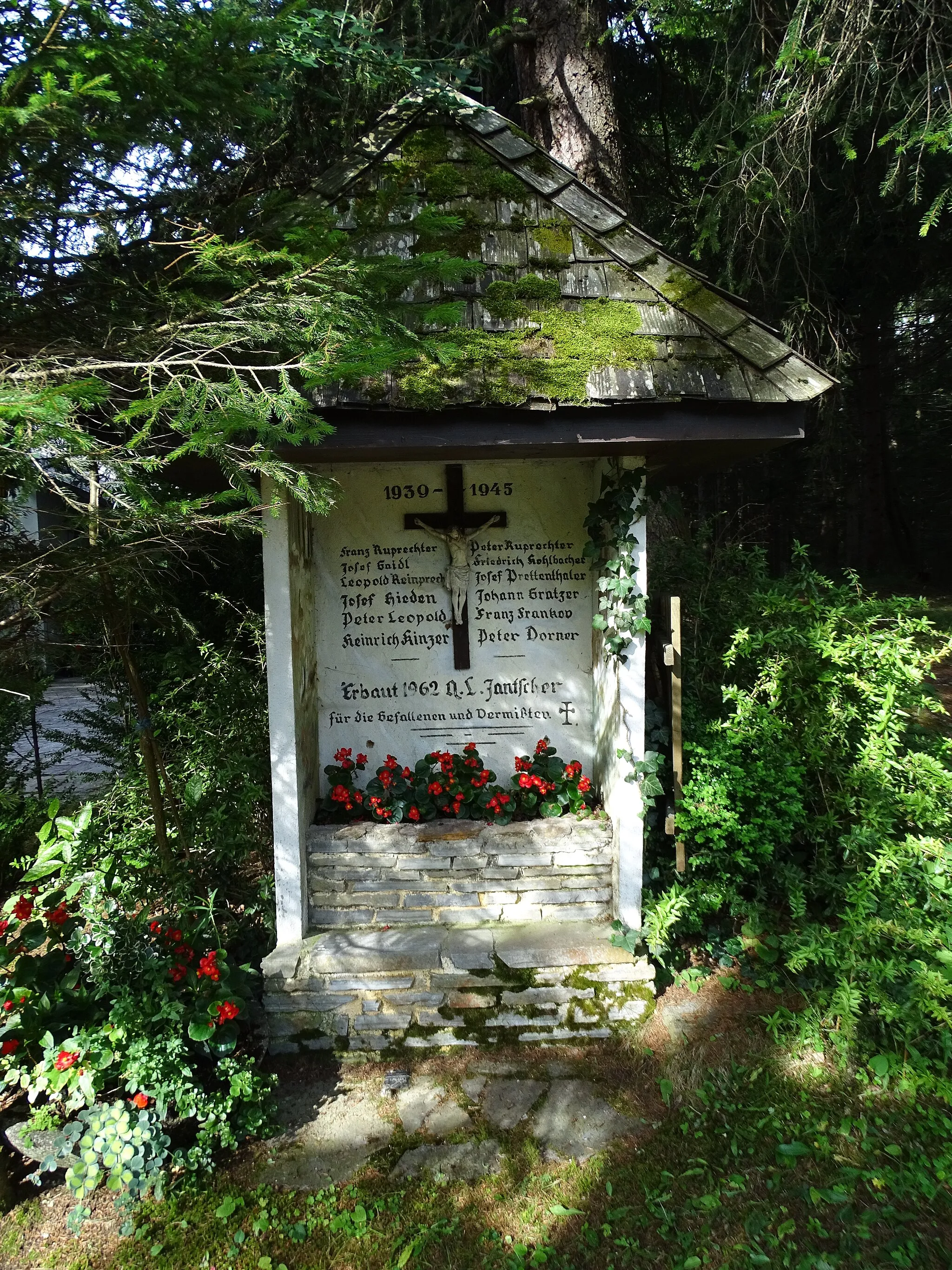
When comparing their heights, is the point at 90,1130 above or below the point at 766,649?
below

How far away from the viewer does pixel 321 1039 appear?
3260 mm

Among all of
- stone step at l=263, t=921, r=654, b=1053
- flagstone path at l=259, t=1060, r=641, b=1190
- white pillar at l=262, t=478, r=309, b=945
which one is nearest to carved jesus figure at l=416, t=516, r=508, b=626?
white pillar at l=262, t=478, r=309, b=945

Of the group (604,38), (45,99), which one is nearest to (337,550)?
(45,99)

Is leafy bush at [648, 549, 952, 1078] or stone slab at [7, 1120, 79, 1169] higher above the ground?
leafy bush at [648, 549, 952, 1078]

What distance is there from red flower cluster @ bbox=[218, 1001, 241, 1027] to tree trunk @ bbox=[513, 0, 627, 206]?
18.2 feet

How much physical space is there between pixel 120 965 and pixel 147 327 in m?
2.44

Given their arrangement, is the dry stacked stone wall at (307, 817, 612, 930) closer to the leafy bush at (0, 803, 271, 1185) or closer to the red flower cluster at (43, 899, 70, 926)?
the leafy bush at (0, 803, 271, 1185)

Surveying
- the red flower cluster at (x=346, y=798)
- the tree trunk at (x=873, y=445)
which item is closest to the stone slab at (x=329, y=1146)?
the red flower cluster at (x=346, y=798)

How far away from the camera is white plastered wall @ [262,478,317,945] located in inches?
131

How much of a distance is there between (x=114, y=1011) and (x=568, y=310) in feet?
11.2

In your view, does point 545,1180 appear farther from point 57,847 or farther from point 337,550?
point 337,550

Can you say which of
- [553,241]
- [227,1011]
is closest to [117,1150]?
[227,1011]

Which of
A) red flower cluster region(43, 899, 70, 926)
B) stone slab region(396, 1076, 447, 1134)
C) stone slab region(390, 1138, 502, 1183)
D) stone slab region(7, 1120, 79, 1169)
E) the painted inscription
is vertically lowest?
stone slab region(390, 1138, 502, 1183)

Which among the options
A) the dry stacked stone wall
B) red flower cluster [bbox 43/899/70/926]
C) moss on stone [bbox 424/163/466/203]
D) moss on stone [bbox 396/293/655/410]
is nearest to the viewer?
red flower cluster [bbox 43/899/70/926]
